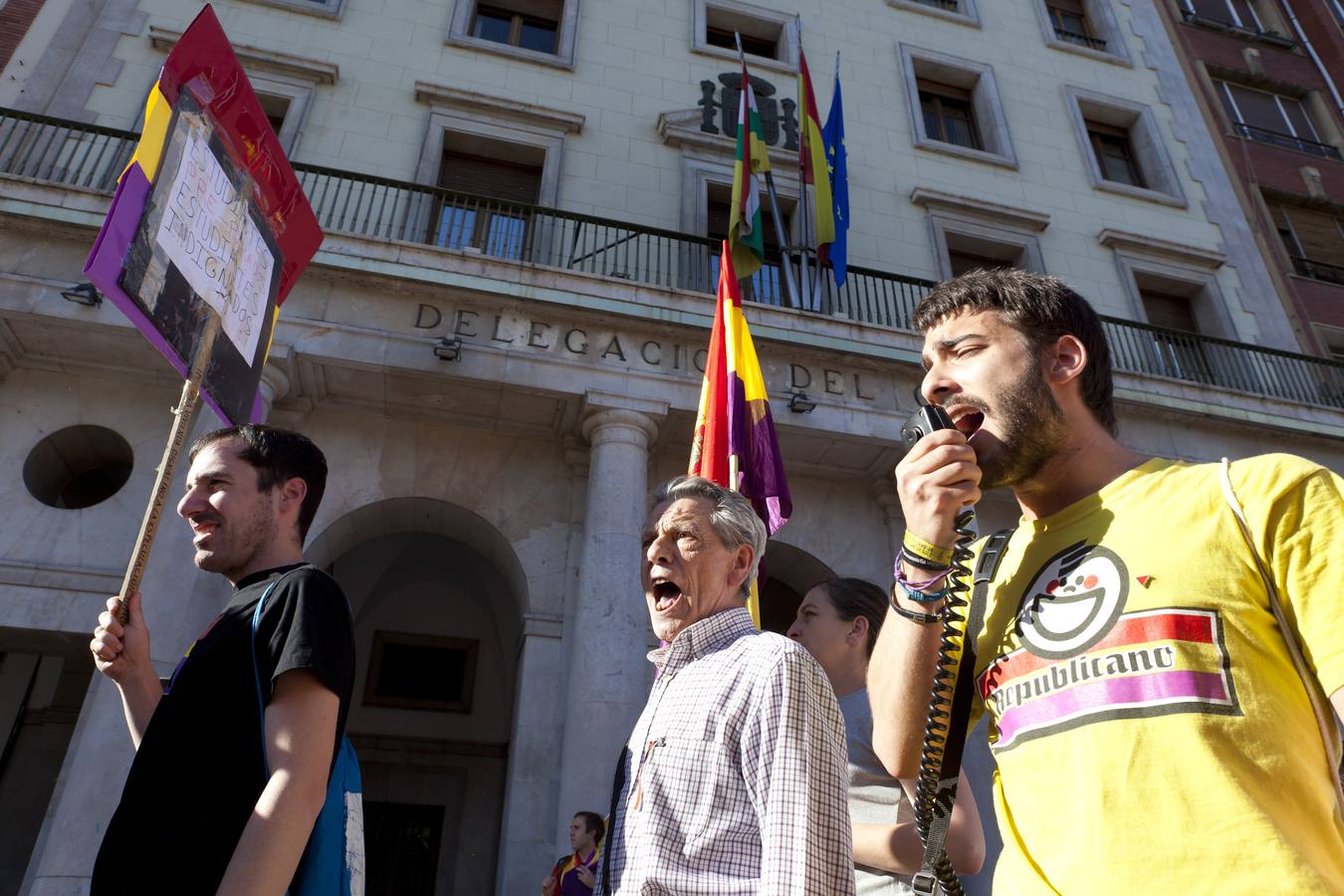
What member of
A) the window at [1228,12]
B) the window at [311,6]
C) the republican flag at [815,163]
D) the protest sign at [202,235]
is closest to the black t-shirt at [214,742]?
the protest sign at [202,235]

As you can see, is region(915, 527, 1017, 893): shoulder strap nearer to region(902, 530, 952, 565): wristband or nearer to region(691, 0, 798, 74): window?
region(902, 530, 952, 565): wristband

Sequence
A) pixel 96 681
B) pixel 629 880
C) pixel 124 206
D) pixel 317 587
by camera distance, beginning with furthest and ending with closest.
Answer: pixel 96 681
pixel 124 206
pixel 317 587
pixel 629 880

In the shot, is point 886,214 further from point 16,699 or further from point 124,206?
point 16,699

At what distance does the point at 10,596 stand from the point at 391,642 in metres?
5.45

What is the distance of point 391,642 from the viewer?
1317 centimetres

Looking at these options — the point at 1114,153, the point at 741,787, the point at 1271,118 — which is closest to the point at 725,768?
the point at 741,787

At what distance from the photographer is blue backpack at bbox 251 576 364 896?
2113 millimetres

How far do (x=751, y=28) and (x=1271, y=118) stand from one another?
12451mm

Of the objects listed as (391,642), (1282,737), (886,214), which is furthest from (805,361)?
(1282,737)

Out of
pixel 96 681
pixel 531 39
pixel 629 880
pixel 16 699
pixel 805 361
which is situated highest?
pixel 531 39

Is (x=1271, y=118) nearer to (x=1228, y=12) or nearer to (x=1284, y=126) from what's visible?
(x=1284, y=126)

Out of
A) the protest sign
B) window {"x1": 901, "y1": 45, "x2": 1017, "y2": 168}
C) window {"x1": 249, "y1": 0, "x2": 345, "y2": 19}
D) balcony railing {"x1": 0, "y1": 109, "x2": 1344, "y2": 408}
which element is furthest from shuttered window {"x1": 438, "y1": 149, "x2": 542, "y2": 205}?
the protest sign

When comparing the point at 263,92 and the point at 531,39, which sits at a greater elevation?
the point at 531,39

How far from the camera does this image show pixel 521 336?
388 inches
